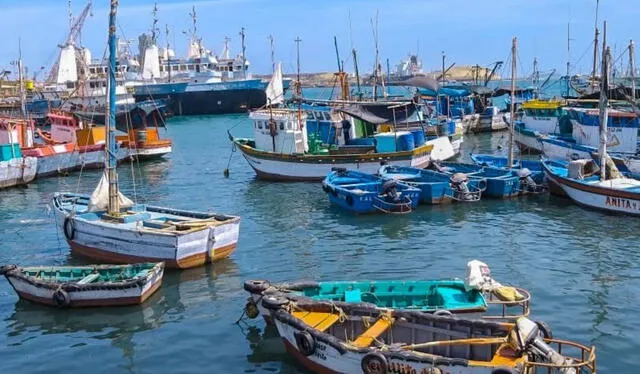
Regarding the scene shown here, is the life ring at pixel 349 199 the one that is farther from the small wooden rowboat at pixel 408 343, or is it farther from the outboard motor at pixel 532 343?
the outboard motor at pixel 532 343

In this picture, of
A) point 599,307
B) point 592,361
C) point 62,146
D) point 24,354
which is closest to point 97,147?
point 62,146

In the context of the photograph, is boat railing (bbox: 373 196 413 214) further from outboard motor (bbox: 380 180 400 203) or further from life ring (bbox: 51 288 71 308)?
life ring (bbox: 51 288 71 308)

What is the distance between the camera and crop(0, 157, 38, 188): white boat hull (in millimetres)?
42319

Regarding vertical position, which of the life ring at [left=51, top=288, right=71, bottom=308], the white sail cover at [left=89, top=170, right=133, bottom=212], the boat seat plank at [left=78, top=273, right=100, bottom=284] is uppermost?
the white sail cover at [left=89, top=170, right=133, bottom=212]

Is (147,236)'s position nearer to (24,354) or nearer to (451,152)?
(24,354)

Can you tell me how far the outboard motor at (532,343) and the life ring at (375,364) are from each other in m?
2.41

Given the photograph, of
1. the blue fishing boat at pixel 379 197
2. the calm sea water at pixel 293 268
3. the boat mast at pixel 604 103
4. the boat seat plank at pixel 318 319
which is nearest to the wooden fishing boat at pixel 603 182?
the boat mast at pixel 604 103

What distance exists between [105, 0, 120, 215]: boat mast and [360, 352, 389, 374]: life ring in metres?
13.2

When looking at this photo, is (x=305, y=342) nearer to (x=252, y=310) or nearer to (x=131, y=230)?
(x=252, y=310)

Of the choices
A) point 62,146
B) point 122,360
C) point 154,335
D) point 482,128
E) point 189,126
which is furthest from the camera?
point 189,126

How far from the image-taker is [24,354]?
16.9 m

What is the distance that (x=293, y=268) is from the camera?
23406 millimetres

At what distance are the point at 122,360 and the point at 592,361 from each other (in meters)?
10.2

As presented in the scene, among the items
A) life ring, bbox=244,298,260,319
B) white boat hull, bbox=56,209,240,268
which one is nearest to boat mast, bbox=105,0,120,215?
white boat hull, bbox=56,209,240,268
